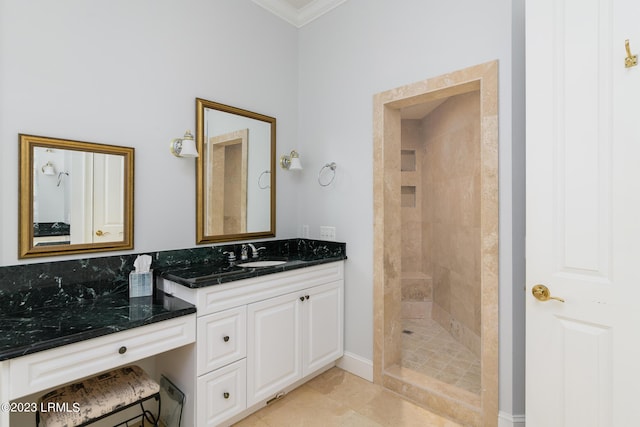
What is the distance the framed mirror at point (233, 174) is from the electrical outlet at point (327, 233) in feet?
1.41

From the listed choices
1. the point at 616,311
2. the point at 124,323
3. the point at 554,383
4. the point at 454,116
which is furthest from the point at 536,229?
the point at 454,116

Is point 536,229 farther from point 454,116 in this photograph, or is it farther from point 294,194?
point 454,116

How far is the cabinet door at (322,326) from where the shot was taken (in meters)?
2.23

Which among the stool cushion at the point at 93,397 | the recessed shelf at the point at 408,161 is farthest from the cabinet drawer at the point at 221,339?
the recessed shelf at the point at 408,161

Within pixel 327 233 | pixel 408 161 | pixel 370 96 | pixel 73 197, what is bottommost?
pixel 327 233

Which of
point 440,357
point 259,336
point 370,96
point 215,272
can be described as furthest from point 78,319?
point 440,357

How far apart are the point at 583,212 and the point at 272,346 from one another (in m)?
1.78

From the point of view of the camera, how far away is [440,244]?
3.75 meters

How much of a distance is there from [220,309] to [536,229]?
1.65 meters

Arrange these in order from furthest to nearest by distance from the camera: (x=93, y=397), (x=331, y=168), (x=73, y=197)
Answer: (x=331, y=168), (x=73, y=197), (x=93, y=397)

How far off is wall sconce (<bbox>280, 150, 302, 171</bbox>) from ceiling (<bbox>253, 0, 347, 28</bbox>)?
3.94 feet

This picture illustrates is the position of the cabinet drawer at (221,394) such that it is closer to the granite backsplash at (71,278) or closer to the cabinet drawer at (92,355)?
the cabinet drawer at (92,355)

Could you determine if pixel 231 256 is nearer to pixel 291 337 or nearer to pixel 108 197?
pixel 291 337

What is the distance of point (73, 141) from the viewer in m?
1.68
